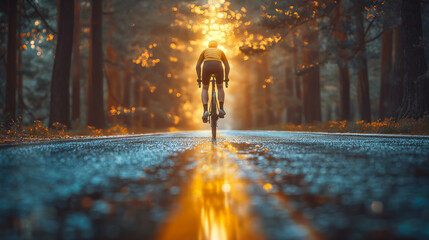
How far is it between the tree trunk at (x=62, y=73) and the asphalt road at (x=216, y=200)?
1253cm

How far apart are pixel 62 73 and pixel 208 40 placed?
1517cm

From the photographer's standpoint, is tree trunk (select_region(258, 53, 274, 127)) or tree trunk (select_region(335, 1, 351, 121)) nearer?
tree trunk (select_region(335, 1, 351, 121))

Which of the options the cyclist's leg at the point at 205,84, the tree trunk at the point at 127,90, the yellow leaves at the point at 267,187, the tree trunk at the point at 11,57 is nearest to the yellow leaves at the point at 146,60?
the tree trunk at the point at 127,90

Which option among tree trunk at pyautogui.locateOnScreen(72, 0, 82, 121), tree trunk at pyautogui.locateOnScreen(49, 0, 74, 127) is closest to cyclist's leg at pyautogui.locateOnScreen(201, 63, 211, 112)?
tree trunk at pyautogui.locateOnScreen(49, 0, 74, 127)

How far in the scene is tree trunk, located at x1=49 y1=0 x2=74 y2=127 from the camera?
17.9m

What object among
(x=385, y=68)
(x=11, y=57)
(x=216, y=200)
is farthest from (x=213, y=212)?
(x=385, y=68)

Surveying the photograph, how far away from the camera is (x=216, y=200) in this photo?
363cm

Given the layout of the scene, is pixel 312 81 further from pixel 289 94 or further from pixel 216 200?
pixel 216 200

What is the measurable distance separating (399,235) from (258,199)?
1.31m

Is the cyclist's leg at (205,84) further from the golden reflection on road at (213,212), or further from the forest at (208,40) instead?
the golden reflection on road at (213,212)

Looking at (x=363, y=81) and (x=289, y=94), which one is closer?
(x=363, y=81)

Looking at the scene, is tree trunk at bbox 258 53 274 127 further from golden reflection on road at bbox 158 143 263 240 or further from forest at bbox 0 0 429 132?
golden reflection on road at bbox 158 143 263 240

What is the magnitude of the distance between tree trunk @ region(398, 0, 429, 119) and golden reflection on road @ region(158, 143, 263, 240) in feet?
43.2

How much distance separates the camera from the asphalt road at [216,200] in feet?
8.74
